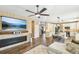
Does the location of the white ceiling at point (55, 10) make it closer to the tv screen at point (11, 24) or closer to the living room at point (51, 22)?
the living room at point (51, 22)

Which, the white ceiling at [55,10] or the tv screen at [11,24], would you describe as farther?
the tv screen at [11,24]

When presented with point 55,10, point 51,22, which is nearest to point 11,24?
point 51,22

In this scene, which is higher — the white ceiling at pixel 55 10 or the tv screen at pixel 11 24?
the white ceiling at pixel 55 10

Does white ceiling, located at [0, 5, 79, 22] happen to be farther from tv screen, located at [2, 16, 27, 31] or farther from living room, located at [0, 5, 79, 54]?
tv screen, located at [2, 16, 27, 31]

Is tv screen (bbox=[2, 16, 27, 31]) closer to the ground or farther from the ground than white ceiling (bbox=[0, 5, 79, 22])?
closer to the ground

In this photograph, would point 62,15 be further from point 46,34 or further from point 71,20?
point 46,34

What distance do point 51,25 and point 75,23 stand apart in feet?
2.23

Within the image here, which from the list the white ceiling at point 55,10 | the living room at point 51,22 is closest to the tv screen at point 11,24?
the living room at point 51,22

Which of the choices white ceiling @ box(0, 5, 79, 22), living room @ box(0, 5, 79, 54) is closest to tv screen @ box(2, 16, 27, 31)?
living room @ box(0, 5, 79, 54)

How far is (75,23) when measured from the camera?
7.12ft

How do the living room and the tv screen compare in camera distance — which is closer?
the living room

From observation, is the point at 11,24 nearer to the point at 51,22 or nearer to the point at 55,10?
the point at 51,22

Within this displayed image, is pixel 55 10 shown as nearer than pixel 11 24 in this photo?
Yes
